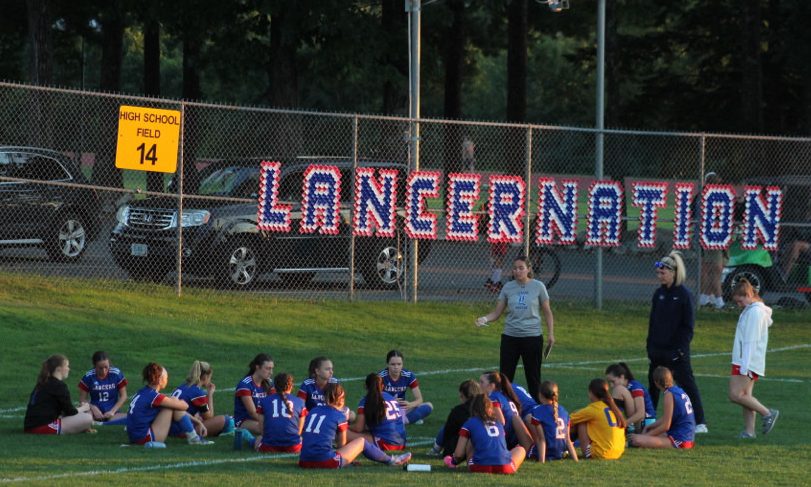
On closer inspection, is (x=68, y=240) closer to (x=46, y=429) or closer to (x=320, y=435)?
(x=46, y=429)

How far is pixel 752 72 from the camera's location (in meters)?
39.4

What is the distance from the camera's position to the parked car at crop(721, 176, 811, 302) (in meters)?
24.5

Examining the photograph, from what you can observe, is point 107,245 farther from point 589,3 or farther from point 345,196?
point 589,3

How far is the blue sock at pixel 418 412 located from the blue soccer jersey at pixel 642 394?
2126 millimetres

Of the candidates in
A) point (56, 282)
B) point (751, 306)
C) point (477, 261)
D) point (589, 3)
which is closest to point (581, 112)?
point (589, 3)

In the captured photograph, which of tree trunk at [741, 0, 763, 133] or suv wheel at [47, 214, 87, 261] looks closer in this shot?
suv wheel at [47, 214, 87, 261]

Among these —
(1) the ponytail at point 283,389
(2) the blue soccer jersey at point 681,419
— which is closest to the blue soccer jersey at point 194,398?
(1) the ponytail at point 283,389

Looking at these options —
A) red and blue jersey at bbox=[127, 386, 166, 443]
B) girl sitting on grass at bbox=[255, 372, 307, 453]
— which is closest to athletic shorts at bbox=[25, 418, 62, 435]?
red and blue jersey at bbox=[127, 386, 166, 443]

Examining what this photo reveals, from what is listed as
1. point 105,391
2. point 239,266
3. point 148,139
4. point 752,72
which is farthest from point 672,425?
point 752,72

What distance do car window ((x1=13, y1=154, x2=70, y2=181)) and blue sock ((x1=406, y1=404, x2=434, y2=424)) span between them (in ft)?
34.3

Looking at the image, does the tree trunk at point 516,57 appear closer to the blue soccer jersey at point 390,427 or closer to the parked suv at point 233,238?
the parked suv at point 233,238

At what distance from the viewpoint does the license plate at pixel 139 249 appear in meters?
22.2

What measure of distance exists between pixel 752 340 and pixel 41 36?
20.3 m

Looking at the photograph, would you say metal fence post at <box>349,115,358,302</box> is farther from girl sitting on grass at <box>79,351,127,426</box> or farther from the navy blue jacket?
the navy blue jacket
